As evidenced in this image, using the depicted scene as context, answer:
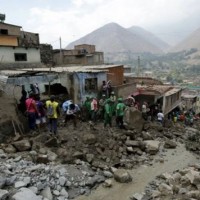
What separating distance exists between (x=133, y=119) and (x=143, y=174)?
5079mm

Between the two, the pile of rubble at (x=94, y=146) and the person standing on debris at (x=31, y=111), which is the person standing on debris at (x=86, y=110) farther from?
the person standing on debris at (x=31, y=111)

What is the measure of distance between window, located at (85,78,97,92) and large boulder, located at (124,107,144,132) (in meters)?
3.48

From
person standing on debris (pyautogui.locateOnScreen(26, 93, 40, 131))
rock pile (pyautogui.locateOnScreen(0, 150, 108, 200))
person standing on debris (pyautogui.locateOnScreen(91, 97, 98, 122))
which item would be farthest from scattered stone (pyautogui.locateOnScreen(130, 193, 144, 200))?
person standing on debris (pyautogui.locateOnScreen(91, 97, 98, 122))

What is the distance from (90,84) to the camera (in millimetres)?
18328

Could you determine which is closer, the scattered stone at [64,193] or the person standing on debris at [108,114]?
the scattered stone at [64,193]

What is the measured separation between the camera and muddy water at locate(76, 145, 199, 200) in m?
9.16

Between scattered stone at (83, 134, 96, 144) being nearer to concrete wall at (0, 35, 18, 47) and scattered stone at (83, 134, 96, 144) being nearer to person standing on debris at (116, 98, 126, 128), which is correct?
person standing on debris at (116, 98, 126, 128)

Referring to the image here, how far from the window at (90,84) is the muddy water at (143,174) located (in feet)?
22.4


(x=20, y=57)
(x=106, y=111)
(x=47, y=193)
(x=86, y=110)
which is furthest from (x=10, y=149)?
(x=20, y=57)

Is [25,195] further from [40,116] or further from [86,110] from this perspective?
[86,110]

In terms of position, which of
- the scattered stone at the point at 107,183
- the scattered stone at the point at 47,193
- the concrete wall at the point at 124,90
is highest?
the concrete wall at the point at 124,90

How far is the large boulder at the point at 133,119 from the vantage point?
15.6 meters

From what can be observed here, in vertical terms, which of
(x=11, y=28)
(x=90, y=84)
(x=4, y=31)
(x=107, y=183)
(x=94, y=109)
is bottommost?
(x=107, y=183)

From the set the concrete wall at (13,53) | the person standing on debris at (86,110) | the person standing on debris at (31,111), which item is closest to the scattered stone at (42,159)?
the person standing on debris at (31,111)
